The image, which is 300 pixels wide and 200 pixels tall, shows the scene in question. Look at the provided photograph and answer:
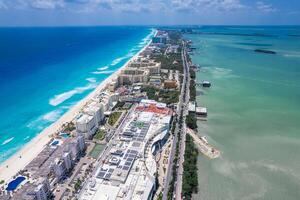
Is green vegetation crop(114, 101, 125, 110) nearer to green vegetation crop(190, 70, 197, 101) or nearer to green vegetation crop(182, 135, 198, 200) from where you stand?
green vegetation crop(190, 70, 197, 101)

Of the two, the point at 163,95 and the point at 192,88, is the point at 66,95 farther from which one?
the point at 192,88

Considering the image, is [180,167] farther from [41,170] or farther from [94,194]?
[41,170]

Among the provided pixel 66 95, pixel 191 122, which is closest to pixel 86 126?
pixel 191 122

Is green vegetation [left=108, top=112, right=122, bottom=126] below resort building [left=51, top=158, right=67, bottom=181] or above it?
above

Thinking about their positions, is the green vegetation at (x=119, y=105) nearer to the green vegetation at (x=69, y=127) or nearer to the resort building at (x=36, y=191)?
the green vegetation at (x=69, y=127)

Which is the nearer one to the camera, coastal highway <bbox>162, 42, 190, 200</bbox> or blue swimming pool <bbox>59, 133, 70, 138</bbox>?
coastal highway <bbox>162, 42, 190, 200</bbox>

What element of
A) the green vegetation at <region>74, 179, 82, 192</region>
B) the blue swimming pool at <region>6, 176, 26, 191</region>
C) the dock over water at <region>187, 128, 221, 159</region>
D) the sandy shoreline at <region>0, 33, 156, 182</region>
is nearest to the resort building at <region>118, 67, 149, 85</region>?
the sandy shoreline at <region>0, 33, 156, 182</region>
